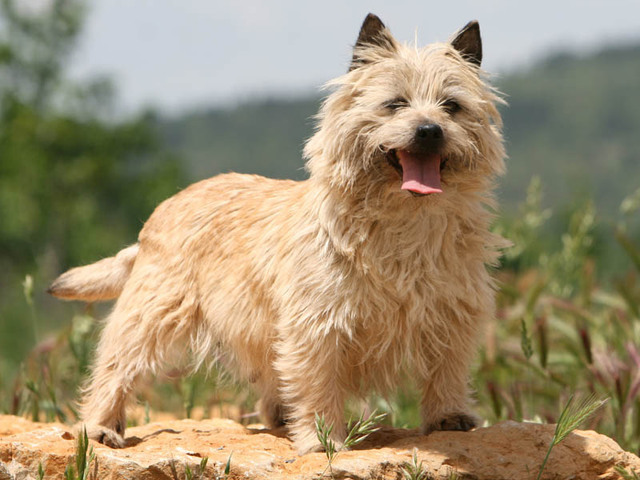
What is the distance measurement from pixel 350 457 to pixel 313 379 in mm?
536

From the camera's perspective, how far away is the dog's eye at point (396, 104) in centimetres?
487

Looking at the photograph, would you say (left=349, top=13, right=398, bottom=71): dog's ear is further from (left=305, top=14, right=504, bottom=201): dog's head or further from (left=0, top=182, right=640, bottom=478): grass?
(left=0, top=182, right=640, bottom=478): grass

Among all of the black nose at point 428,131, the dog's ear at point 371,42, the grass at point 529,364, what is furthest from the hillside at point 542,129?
the black nose at point 428,131

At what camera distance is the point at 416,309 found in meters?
4.86

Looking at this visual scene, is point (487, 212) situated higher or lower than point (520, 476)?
higher

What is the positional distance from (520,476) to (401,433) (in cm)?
96

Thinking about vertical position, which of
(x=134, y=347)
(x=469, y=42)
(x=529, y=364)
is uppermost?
(x=469, y=42)

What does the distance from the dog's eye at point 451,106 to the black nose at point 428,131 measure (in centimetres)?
33

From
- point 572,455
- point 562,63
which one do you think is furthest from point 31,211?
point 562,63

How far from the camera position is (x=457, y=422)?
5203 mm

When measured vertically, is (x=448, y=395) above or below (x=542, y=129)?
above

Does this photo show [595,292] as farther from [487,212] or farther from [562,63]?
[562,63]

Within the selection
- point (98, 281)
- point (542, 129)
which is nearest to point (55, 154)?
point (98, 281)

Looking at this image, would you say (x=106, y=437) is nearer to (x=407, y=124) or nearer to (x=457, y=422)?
(x=457, y=422)
